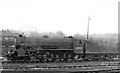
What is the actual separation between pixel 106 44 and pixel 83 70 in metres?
11.7

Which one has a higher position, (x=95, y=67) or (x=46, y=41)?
(x=46, y=41)

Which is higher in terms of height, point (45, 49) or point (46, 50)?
point (45, 49)

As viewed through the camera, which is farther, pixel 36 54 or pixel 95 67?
pixel 36 54

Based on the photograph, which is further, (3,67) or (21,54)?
(21,54)

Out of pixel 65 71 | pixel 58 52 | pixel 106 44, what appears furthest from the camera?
pixel 106 44

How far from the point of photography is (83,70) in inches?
741

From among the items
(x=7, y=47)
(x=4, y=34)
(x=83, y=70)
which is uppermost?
(x=4, y=34)

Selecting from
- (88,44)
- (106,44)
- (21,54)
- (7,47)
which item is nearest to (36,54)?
(21,54)

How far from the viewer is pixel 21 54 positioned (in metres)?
23.4

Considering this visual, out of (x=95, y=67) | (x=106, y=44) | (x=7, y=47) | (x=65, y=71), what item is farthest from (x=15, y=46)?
(x=106, y=44)

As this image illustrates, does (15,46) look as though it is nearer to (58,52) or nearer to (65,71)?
(58,52)

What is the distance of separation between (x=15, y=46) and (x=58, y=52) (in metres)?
5.85

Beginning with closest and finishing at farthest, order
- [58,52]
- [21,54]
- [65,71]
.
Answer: [65,71], [21,54], [58,52]

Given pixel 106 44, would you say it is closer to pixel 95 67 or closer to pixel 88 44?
pixel 88 44
